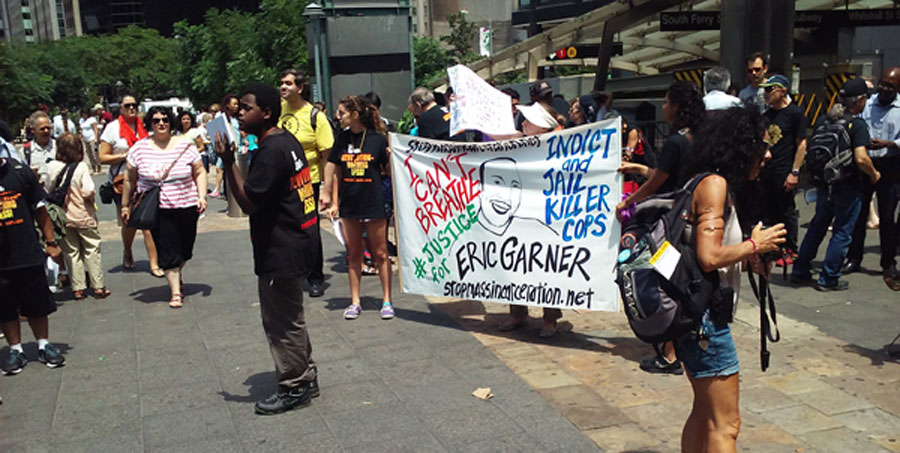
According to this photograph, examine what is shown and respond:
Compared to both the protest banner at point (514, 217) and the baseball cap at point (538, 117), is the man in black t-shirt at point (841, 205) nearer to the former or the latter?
the protest banner at point (514, 217)

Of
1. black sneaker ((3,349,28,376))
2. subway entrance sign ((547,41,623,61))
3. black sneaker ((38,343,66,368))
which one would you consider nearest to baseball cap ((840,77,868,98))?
black sneaker ((38,343,66,368))

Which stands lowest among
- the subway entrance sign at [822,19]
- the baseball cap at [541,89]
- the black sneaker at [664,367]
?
the black sneaker at [664,367]

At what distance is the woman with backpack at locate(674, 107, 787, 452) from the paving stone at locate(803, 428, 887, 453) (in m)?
1.06

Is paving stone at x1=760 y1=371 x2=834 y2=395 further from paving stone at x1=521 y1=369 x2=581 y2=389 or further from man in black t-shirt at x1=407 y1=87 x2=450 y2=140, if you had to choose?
man in black t-shirt at x1=407 y1=87 x2=450 y2=140

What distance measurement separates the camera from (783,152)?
7039 mm

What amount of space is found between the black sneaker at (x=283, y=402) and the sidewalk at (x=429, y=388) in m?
0.06

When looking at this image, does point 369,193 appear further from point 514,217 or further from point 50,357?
point 50,357

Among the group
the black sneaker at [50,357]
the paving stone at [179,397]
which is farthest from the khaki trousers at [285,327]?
the black sneaker at [50,357]

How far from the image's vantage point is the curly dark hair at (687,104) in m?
4.78

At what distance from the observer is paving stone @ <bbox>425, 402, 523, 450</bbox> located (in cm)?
425

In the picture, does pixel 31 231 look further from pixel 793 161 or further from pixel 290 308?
pixel 793 161

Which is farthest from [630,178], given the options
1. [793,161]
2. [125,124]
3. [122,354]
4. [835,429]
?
[125,124]

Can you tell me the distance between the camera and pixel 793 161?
7070 millimetres

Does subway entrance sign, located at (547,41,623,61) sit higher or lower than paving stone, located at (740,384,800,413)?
higher
